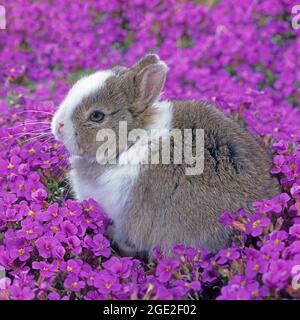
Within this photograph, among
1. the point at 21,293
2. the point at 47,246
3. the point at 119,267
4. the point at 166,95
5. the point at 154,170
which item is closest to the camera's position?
the point at 21,293

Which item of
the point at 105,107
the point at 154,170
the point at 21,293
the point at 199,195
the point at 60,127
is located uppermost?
the point at 105,107

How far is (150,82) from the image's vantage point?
4172 millimetres

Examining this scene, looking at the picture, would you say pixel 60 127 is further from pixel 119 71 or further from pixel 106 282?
pixel 106 282

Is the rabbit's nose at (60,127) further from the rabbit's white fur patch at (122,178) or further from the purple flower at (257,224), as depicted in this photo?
the purple flower at (257,224)

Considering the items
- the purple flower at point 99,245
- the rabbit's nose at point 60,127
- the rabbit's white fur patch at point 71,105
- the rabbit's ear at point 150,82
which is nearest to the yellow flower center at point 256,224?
the purple flower at point 99,245

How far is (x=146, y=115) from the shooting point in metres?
4.22

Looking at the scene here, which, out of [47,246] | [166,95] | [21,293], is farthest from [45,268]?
[166,95]

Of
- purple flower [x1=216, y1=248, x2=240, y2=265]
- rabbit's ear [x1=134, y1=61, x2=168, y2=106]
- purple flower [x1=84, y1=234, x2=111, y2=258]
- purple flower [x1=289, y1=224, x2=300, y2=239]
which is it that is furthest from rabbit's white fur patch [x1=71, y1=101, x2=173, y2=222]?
purple flower [x1=289, y1=224, x2=300, y2=239]

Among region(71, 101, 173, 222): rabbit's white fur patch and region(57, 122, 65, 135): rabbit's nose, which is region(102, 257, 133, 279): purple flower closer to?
region(71, 101, 173, 222): rabbit's white fur patch

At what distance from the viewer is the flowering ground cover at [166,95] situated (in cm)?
361

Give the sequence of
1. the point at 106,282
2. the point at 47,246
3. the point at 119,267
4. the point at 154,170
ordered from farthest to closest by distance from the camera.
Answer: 1. the point at 154,170
2. the point at 47,246
3. the point at 119,267
4. the point at 106,282

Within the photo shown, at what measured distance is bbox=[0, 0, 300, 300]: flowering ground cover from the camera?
3607 millimetres

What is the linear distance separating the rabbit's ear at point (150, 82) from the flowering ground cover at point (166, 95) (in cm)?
78

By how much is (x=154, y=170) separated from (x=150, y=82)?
0.62 m
